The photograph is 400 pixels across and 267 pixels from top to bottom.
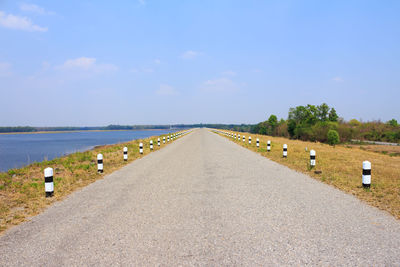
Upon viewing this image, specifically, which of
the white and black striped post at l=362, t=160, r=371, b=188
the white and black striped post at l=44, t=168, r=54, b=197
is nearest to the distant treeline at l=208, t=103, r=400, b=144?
the white and black striped post at l=362, t=160, r=371, b=188

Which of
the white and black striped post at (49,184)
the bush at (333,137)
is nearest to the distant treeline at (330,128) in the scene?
the bush at (333,137)

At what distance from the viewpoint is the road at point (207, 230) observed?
3510 millimetres

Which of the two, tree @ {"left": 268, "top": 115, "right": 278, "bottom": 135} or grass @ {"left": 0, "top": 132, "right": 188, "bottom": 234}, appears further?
tree @ {"left": 268, "top": 115, "right": 278, "bottom": 135}

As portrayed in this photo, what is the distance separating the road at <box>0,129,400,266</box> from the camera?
11.5 feet

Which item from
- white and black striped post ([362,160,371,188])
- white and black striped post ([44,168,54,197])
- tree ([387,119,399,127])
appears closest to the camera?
white and black striped post ([44,168,54,197])

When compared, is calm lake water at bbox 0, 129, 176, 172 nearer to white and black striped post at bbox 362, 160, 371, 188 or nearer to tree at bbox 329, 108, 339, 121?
white and black striped post at bbox 362, 160, 371, 188

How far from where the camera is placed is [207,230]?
4.42 metres

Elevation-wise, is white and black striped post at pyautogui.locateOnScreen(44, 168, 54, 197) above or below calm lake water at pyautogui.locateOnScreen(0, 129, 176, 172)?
above

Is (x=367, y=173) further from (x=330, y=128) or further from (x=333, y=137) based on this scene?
(x=330, y=128)

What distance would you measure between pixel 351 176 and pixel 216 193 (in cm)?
556

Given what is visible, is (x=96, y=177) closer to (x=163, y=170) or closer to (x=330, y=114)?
(x=163, y=170)

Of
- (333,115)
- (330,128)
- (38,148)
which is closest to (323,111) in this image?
(333,115)

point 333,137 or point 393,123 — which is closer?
point 333,137

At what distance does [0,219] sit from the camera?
5469 millimetres
